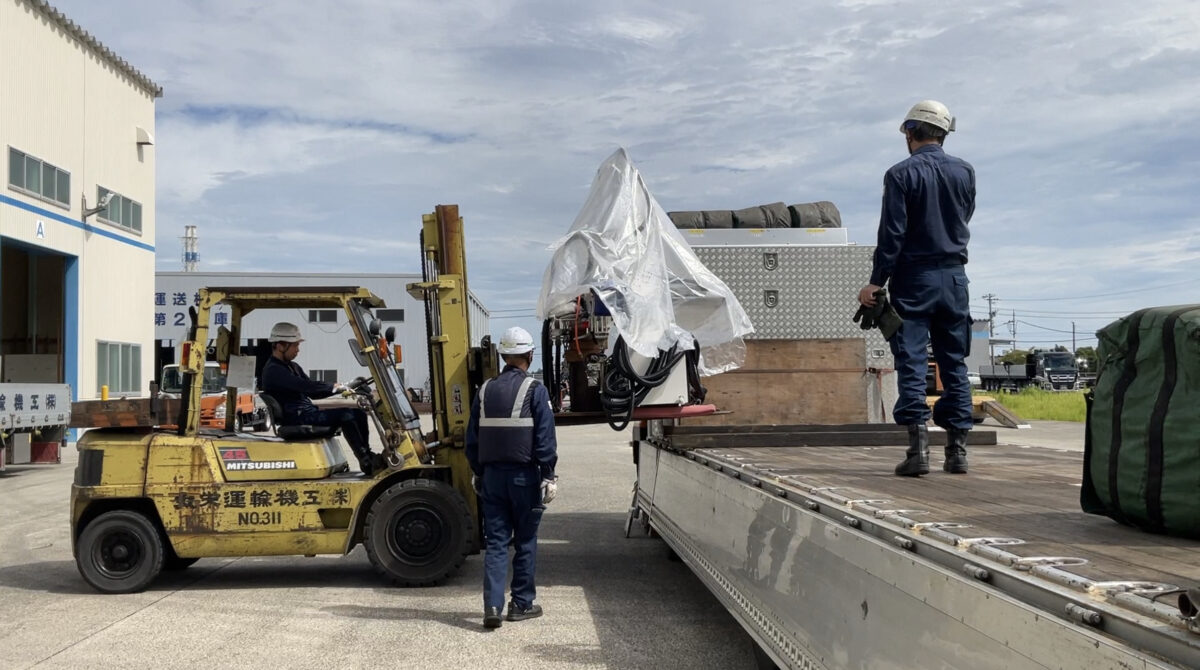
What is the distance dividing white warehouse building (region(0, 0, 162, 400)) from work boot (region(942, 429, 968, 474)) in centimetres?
2191

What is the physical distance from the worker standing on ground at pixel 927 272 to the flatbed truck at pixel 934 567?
30 centimetres

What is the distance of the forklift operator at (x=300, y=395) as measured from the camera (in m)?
7.89

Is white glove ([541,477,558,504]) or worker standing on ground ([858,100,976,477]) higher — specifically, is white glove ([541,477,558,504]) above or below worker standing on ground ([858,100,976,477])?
below

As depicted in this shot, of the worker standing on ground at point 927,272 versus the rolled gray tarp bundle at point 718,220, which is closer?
the worker standing on ground at point 927,272

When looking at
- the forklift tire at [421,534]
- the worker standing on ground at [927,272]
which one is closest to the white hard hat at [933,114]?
the worker standing on ground at [927,272]

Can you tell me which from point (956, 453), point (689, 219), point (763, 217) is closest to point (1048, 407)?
point (763, 217)

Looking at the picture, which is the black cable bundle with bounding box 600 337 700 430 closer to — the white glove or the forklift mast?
the white glove

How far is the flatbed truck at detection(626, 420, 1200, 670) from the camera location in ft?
7.04

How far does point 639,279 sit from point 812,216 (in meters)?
2.79

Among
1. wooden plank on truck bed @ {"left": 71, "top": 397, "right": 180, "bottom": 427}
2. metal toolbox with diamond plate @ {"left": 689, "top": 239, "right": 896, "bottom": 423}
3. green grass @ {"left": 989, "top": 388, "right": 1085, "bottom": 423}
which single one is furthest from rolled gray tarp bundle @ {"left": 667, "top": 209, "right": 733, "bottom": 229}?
green grass @ {"left": 989, "top": 388, "right": 1085, "bottom": 423}

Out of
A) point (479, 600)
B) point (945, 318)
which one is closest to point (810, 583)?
point (945, 318)

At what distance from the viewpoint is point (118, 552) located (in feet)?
25.0

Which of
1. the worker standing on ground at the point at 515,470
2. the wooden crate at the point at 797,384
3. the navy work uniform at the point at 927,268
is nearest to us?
→ the navy work uniform at the point at 927,268

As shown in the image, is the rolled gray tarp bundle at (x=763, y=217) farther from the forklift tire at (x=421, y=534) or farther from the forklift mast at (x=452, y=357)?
the forklift tire at (x=421, y=534)
